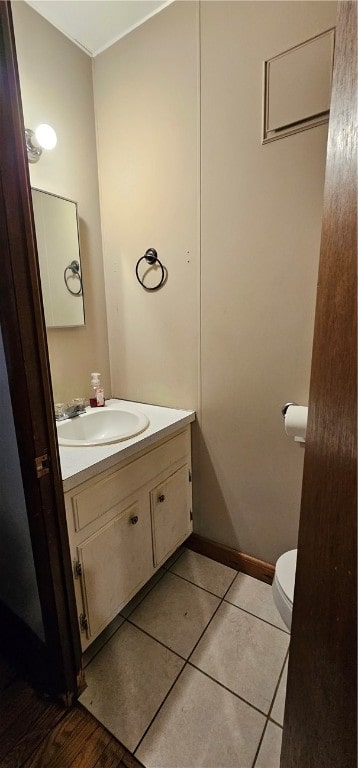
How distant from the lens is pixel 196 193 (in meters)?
1.34

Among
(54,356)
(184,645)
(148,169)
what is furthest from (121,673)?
(148,169)

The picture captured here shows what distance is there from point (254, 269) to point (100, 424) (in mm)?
1027

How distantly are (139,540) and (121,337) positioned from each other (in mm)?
1029

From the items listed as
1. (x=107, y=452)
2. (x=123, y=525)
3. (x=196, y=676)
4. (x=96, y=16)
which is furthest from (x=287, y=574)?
(x=96, y=16)

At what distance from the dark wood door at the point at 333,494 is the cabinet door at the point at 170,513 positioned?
828 millimetres

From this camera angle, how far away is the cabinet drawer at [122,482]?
3.35 feet

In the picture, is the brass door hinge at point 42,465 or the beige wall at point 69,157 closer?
the brass door hinge at point 42,465

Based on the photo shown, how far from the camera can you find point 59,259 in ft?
4.82

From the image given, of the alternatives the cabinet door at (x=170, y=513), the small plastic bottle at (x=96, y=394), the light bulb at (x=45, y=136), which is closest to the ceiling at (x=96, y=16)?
the light bulb at (x=45, y=136)

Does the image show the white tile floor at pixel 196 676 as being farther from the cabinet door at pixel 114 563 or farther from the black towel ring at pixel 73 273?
the black towel ring at pixel 73 273

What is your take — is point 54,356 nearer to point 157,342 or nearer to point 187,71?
point 157,342

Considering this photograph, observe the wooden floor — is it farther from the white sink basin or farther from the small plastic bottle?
the small plastic bottle

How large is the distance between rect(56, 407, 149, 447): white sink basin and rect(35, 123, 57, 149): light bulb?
1205 mm

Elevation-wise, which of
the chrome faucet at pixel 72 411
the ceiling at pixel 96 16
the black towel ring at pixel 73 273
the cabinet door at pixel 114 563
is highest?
the ceiling at pixel 96 16
